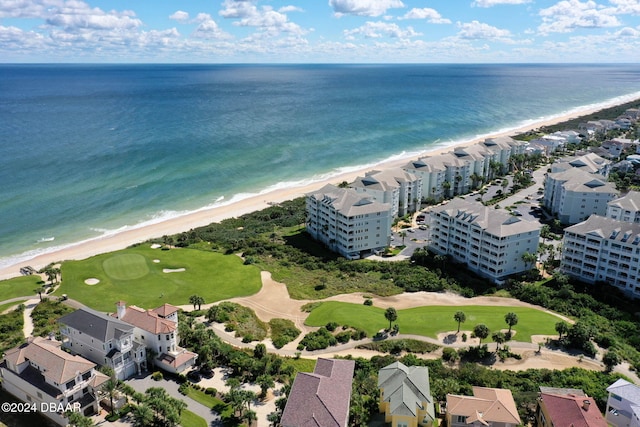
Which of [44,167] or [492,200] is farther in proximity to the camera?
[44,167]

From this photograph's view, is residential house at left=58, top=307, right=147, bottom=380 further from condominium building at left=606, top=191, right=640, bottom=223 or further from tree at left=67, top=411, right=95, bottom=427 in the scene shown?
condominium building at left=606, top=191, right=640, bottom=223

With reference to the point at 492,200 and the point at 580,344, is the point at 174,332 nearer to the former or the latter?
the point at 580,344

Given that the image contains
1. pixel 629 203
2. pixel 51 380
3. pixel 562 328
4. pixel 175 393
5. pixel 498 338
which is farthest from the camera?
pixel 629 203

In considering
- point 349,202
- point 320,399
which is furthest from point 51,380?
point 349,202

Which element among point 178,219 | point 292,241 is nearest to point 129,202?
point 178,219

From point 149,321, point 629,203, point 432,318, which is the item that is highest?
point 629,203

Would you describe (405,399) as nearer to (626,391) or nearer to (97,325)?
(626,391)

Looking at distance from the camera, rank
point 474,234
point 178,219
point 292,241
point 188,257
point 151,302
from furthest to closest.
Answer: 1. point 178,219
2. point 292,241
3. point 188,257
4. point 474,234
5. point 151,302
